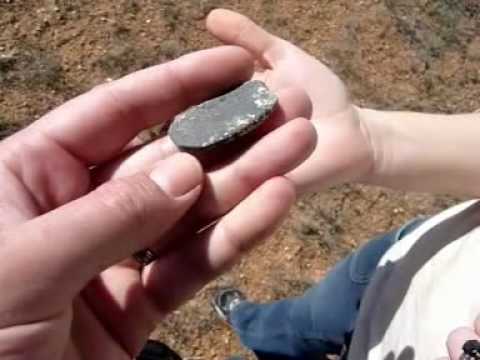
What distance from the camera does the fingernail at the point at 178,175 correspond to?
42.0 inches

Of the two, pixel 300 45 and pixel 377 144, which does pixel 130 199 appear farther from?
pixel 300 45

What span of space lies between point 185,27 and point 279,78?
114 centimetres

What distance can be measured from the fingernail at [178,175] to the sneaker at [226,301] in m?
0.89

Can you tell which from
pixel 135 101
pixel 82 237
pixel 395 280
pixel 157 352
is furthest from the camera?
pixel 157 352

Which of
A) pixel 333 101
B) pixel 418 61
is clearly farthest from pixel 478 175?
pixel 418 61

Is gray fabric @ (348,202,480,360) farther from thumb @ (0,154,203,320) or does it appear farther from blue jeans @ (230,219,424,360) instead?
thumb @ (0,154,203,320)

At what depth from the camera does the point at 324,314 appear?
1526mm

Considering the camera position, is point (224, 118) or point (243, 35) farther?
point (243, 35)

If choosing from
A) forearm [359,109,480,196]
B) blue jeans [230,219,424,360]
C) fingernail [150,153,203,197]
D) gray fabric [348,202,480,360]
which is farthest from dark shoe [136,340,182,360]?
fingernail [150,153,203,197]

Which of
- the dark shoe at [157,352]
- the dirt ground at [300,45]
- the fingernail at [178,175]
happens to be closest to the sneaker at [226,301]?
the dirt ground at [300,45]

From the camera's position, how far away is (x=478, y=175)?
1.37 meters

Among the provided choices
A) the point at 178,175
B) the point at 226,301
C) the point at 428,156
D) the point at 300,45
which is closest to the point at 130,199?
the point at 178,175

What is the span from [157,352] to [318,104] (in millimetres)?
870

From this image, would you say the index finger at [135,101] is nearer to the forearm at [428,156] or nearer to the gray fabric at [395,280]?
the forearm at [428,156]
